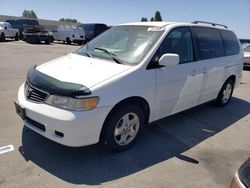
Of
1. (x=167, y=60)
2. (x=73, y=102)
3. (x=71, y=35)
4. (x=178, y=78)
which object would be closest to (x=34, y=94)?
(x=73, y=102)

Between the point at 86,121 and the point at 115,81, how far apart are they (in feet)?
2.09

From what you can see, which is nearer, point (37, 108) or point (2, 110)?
point (37, 108)

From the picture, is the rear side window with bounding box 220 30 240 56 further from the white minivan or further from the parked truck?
the parked truck

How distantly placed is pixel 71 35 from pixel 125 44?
23880 millimetres

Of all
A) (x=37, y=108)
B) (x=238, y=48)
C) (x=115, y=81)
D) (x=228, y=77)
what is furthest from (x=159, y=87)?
(x=238, y=48)

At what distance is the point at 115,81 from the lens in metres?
3.65

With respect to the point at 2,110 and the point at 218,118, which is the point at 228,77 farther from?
the point at 2,110

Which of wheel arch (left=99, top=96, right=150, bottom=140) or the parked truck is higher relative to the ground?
wheel arch (left=99, top=96, right=150, bottom=140)

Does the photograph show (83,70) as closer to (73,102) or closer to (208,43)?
(73,102)

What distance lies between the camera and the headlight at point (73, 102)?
340cm

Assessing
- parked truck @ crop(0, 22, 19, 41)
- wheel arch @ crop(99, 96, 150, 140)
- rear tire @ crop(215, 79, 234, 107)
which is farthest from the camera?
parked truck @ crop(0, 22, 19, 41)

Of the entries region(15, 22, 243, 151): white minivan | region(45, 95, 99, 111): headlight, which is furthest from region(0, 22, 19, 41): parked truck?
region(45, 95, 99, 111): headlight

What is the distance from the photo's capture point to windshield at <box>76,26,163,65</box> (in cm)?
421

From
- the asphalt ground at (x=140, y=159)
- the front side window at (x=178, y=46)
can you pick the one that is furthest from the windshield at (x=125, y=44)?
the asphalt ground at (x=140, y=159)
